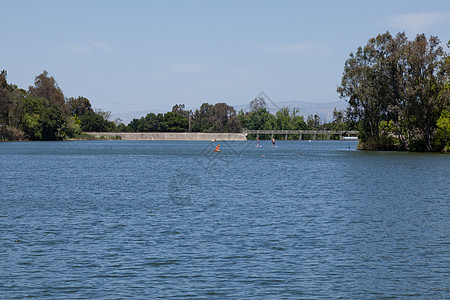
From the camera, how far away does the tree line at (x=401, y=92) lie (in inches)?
4486

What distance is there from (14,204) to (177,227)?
15.2m

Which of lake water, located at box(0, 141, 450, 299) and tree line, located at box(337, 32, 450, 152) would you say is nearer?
lake water, located at box(0, 141, 450, 299)

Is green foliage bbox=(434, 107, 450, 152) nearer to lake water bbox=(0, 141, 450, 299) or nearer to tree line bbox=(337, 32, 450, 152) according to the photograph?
tree line bbox=(337, 32, 450, 152)

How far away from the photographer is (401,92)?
118000 millimetres

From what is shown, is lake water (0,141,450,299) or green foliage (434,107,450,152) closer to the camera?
lake water (0,141,450,299)

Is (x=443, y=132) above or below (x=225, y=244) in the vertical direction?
above

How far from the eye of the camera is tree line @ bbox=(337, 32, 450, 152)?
4486 inches

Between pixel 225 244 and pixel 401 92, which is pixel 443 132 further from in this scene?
pixel 225 244

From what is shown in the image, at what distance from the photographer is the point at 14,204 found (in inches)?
1604

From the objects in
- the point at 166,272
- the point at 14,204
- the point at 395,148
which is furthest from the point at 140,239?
the point at 395,148

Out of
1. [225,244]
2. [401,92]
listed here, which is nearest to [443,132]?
[401,92]

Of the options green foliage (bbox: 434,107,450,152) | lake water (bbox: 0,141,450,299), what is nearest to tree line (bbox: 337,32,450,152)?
green foliage (bbox: 434,107,450,152)

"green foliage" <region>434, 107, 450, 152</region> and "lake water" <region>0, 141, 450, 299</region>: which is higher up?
"green foliage" <region>434, 107, 450, 152</region>

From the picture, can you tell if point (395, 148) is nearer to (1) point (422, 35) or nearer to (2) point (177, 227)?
(1) point (422, 35)
